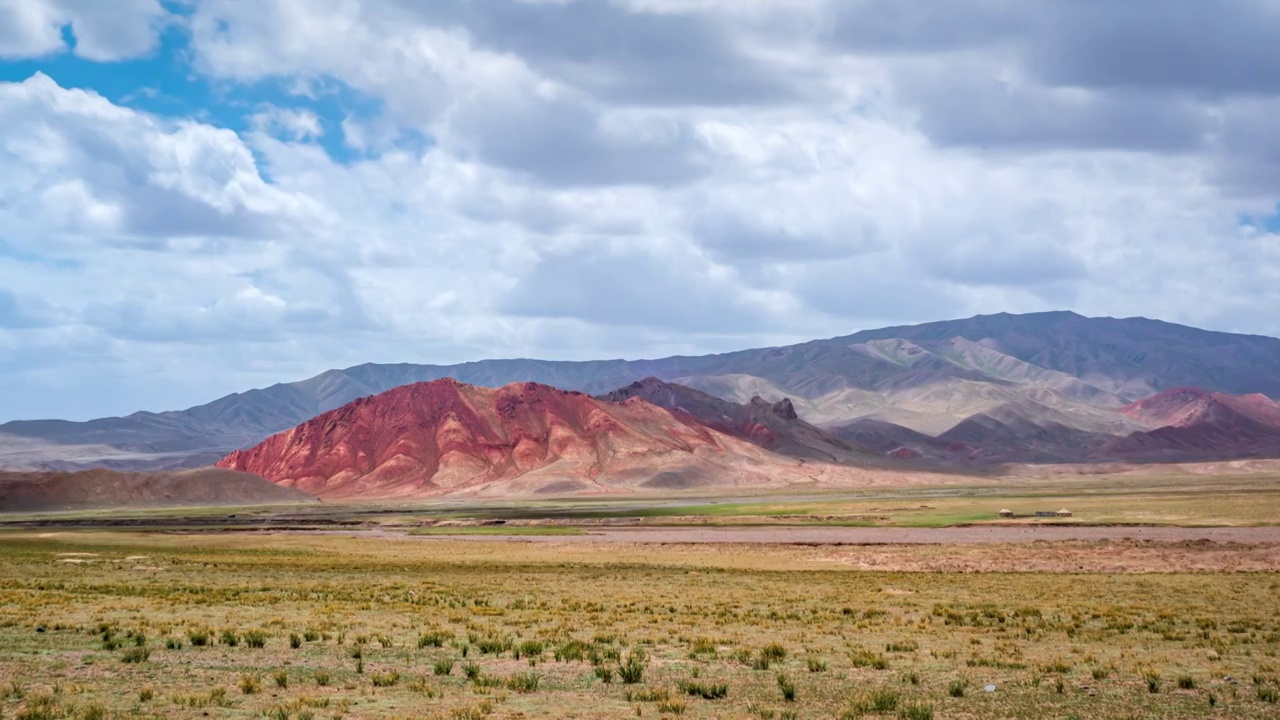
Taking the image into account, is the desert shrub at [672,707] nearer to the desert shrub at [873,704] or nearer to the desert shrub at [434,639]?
the desert shrub at [873,704]

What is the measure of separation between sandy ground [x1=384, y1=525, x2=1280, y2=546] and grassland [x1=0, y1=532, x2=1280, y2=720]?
22.0 metres

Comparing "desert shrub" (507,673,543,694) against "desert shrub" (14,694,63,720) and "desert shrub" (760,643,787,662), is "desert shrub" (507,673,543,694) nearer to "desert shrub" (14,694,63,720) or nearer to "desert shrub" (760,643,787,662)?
"desert shrub" (760,643,787,662)

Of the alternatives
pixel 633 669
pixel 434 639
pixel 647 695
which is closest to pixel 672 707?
pixel 647 695

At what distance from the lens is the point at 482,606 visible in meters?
32.2

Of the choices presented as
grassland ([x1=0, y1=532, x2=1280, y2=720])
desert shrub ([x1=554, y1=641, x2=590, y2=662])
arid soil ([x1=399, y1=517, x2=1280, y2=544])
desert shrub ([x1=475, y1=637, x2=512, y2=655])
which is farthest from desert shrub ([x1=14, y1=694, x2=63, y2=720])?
arid soil ([x1=399, y1=517, x2=1280, y2=544])

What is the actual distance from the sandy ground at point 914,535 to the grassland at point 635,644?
21954mm

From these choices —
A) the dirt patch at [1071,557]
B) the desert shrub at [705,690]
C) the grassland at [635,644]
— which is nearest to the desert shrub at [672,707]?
the grassland at [635,644]

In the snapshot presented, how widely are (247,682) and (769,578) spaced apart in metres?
28.9

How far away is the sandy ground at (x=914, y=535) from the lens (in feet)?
211

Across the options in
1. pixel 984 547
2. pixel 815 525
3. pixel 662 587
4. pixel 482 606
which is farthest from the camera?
pixel 815 525

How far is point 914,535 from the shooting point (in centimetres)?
7238

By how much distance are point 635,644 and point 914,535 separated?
170 feet

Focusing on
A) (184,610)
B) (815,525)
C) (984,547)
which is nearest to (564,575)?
(184,610)

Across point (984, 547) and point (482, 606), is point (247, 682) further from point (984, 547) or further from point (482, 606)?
point (984, 547)
